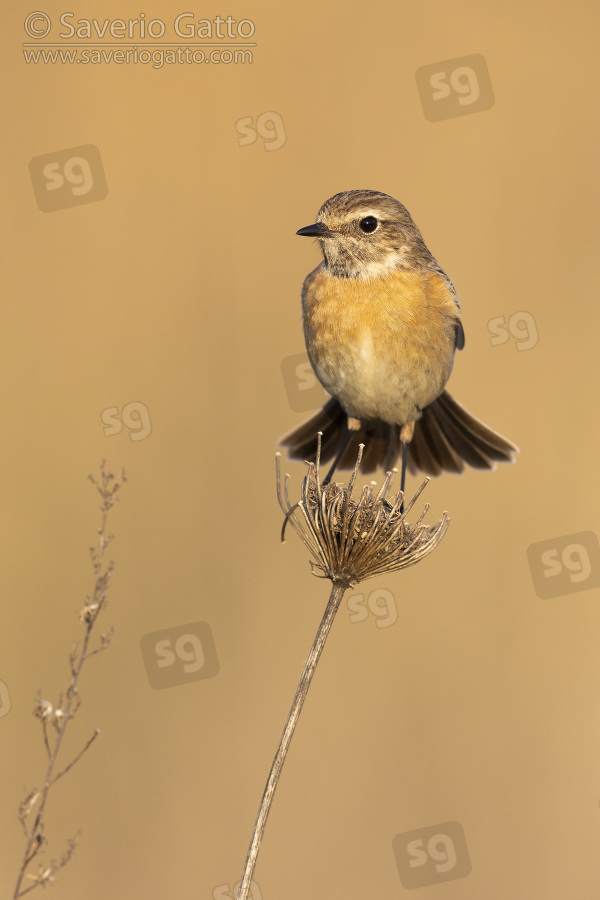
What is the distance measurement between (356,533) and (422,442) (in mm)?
2268

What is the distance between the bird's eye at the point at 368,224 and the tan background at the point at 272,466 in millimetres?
1633

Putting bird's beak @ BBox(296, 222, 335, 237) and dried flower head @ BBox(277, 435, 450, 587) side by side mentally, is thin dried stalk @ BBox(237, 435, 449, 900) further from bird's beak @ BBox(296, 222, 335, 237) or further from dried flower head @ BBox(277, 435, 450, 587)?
bird's beak @ BBox(296, 222, 335, 237)

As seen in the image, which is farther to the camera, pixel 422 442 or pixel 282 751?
pixel 422 442

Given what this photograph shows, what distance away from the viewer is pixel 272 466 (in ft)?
18.8

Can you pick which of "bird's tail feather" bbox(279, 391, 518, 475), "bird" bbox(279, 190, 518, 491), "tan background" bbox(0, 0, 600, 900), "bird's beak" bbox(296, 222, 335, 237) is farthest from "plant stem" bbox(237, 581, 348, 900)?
"tan background" bbox(0, 0, 600, 900)

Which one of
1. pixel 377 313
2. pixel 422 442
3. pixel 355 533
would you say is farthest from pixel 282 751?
pixel 422 442

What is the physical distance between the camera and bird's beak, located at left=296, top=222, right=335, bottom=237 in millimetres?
4200

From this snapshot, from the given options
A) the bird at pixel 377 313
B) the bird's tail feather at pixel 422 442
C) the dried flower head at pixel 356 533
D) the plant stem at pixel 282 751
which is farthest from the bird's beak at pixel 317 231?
the plant stem at pixel 282 751

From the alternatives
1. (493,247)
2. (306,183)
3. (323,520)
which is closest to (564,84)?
(493,247)

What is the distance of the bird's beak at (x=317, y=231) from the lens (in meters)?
4.20

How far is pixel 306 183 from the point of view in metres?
6.13

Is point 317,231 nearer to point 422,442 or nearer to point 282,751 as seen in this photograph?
point 422,442

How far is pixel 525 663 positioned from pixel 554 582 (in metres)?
0.53

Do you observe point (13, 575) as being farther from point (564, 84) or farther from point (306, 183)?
point (564, 84)
